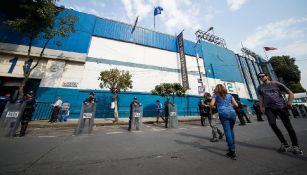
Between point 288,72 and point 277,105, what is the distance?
44532 millimetres

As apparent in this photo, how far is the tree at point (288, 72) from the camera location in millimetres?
34281

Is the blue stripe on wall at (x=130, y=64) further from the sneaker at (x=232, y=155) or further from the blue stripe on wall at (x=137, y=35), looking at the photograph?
the sneaker at (x=232, y=155)

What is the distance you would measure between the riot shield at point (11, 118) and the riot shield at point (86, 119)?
2.04m

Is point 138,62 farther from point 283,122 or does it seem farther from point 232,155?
point 232,155

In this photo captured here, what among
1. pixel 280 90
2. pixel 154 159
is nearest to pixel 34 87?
pixel 154 159

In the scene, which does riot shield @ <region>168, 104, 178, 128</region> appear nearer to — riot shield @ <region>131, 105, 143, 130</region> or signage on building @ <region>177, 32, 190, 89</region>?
riot shield @ <region>131, 105, 143, 130</region>

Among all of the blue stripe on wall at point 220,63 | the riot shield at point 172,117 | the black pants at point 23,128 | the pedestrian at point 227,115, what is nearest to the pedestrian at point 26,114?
the black pants at point 23,128

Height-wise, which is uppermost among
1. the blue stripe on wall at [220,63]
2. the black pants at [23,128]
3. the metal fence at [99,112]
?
the blue stripe on wall at [220,63]

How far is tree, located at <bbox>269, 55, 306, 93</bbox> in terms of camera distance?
34.3 metres

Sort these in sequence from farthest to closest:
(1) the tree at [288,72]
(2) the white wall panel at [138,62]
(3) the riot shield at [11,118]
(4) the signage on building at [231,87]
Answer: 1. (1) the tree at [288,72]
2. (4) the signage on building at [231,87]
3. (2) the white wall panel at [138,62]
4. (3) the riot shield at [11,118]

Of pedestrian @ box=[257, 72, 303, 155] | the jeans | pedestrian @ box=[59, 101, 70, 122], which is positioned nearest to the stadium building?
pedestrian @ box=[59, 101, 70, 122]

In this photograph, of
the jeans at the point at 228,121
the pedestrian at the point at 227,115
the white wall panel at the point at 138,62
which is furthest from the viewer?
the white wall panel at the point at 138,62

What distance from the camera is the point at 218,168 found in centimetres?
215

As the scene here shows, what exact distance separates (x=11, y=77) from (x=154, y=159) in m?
14.9
